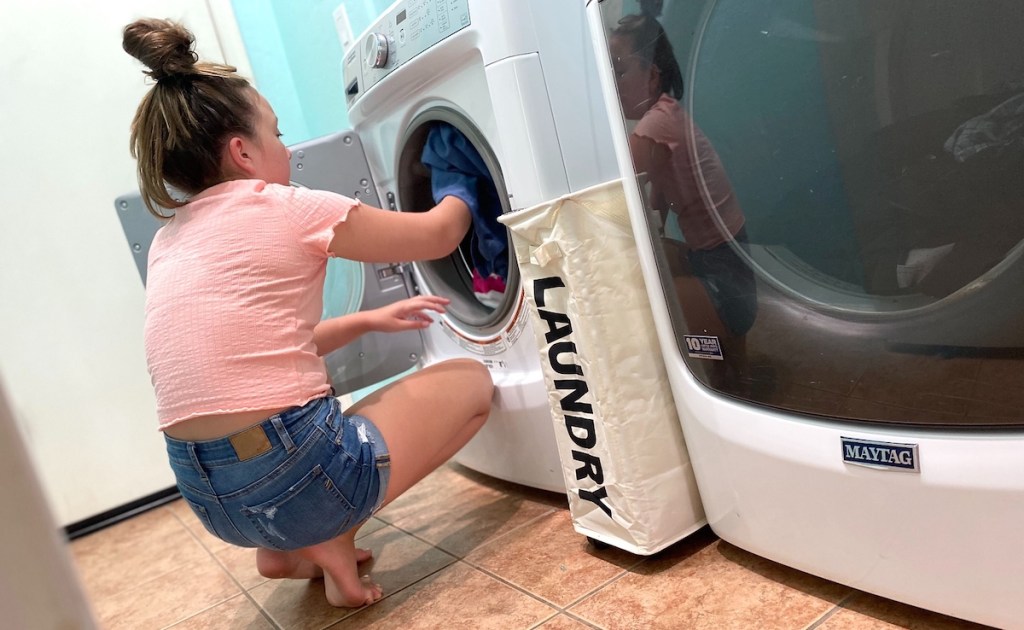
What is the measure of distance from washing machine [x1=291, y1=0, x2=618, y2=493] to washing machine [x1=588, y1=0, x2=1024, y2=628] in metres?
0.13

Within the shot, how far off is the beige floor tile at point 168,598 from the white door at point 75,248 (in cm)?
58

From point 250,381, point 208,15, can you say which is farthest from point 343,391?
point 208,15

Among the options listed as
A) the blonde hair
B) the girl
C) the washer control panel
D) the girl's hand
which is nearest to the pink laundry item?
the girl's hand

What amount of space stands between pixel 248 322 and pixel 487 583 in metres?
0.47

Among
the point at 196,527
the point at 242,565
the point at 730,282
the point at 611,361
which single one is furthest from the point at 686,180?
the point at 196,527

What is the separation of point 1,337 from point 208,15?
2.95ft

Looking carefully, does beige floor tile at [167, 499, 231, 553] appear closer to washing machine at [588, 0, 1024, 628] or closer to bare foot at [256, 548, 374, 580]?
bare foot at [256, 548, 374, 580]

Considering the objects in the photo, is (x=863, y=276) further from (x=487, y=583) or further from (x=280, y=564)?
(x=280, y=564)

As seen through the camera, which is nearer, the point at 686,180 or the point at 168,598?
the point at 686,180

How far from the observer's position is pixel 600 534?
3.27 feet

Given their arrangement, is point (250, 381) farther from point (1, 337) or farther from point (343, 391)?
point (1, 337)

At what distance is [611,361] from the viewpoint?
36.6 inches

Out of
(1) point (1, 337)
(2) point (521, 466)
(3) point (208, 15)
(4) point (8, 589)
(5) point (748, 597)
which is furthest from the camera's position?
(3) point (208, 15)

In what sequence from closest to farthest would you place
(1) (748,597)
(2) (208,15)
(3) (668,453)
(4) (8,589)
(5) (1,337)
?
(4) (8,589)
(1) (748,597)
(3) (668,453)
(5) (1,337)
(2) (208,15)
